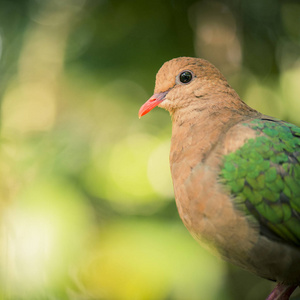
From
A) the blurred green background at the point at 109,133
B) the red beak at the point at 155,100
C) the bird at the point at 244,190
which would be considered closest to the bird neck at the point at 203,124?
the bird at the point at 244,190

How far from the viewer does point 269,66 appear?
14.9 feet

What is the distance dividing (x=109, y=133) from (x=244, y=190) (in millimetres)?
2864

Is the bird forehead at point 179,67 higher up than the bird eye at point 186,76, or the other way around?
the bird forehead at point 179,67

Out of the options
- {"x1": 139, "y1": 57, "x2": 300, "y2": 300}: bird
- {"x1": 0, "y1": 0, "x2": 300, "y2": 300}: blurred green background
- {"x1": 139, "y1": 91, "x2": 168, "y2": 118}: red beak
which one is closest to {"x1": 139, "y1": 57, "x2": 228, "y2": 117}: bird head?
{"x1": 139, "y1": 91, "x2": 168, "y2": 118}: red beak

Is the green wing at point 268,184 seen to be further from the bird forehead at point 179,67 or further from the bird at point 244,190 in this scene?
the bird forehead at point 179,67

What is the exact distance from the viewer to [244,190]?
189 centimetres

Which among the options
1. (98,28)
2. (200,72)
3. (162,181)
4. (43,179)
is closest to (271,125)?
(200,72)

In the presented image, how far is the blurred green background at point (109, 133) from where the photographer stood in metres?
3.96

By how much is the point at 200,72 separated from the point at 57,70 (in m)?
2.81

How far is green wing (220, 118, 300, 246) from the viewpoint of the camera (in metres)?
1.89

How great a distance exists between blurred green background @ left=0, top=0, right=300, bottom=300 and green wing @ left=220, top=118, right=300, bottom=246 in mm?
2234

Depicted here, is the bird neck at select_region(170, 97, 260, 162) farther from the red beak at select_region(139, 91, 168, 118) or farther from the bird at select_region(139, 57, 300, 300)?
the red beak at select_region(139, 91, 168, 118)

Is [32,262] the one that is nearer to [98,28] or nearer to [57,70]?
[57,70]

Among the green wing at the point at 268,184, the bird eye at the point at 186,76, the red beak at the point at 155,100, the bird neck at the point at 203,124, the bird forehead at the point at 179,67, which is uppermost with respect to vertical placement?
the bird forehead at the point at 179,67
